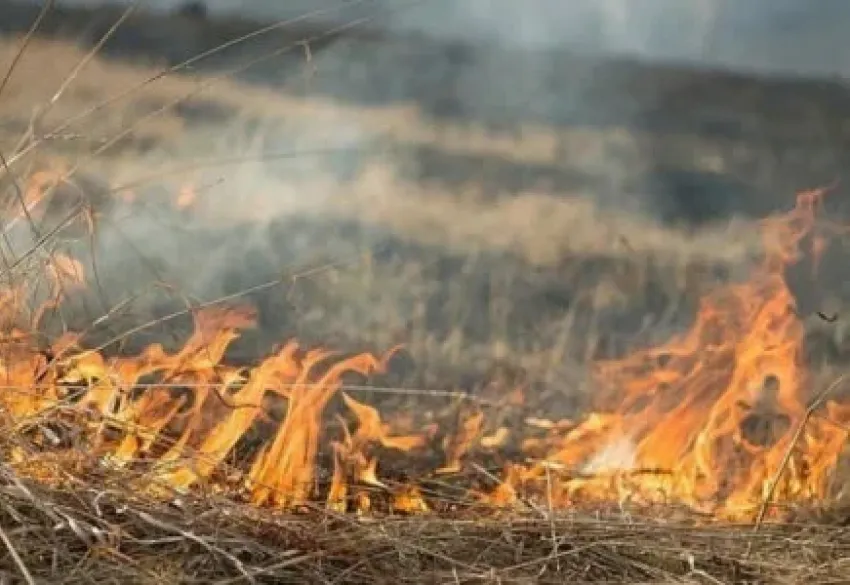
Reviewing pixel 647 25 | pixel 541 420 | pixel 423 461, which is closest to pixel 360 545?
pixel 423 461

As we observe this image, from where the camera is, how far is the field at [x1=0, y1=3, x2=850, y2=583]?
103 inches

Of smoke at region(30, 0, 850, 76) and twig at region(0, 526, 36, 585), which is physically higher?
smoke at region(30, 0, 850, 76)

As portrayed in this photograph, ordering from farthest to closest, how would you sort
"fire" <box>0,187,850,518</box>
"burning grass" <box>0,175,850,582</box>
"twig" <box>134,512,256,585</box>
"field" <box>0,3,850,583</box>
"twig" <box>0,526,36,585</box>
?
"field" <box>0,3,850,583</box>, "fire" <box>0,187,850,518</box>, "burning grass" <box>0,175,850,582</box>, "twig" <box>134,512,256,585</box>, "twig" <box>0,526,36,585</box>

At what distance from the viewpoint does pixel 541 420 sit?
8.98ft

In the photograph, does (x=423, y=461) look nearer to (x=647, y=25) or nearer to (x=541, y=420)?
(x=541, y=420)

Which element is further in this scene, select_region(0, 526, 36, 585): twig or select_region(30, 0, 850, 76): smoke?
select_region(30, 0, 850, 76): smoke

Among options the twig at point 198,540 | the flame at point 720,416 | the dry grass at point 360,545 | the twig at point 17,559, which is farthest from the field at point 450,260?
the twig at point 17,559

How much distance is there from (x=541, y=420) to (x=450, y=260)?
41 cm

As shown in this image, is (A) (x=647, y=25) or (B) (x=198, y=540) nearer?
(B) (x=198, y=540)

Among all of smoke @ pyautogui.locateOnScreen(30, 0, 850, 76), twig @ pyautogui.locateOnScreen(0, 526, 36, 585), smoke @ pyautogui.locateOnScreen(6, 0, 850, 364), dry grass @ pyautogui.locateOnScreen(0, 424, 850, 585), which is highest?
smoke @ pyautogui.locateOnScreen(30, 0, 850, 76)

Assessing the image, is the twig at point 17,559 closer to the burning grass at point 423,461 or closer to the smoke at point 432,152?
the burning grass at point 423,461

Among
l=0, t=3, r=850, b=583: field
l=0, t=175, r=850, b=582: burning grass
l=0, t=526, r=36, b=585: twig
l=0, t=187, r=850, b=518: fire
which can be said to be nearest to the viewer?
l=0, t=526, r=36, b=585: twig

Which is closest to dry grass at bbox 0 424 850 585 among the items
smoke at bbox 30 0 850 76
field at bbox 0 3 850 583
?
field at bbox 0 3 850 583

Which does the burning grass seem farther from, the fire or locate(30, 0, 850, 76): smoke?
locate(30, 0, 850, 76): smoke
